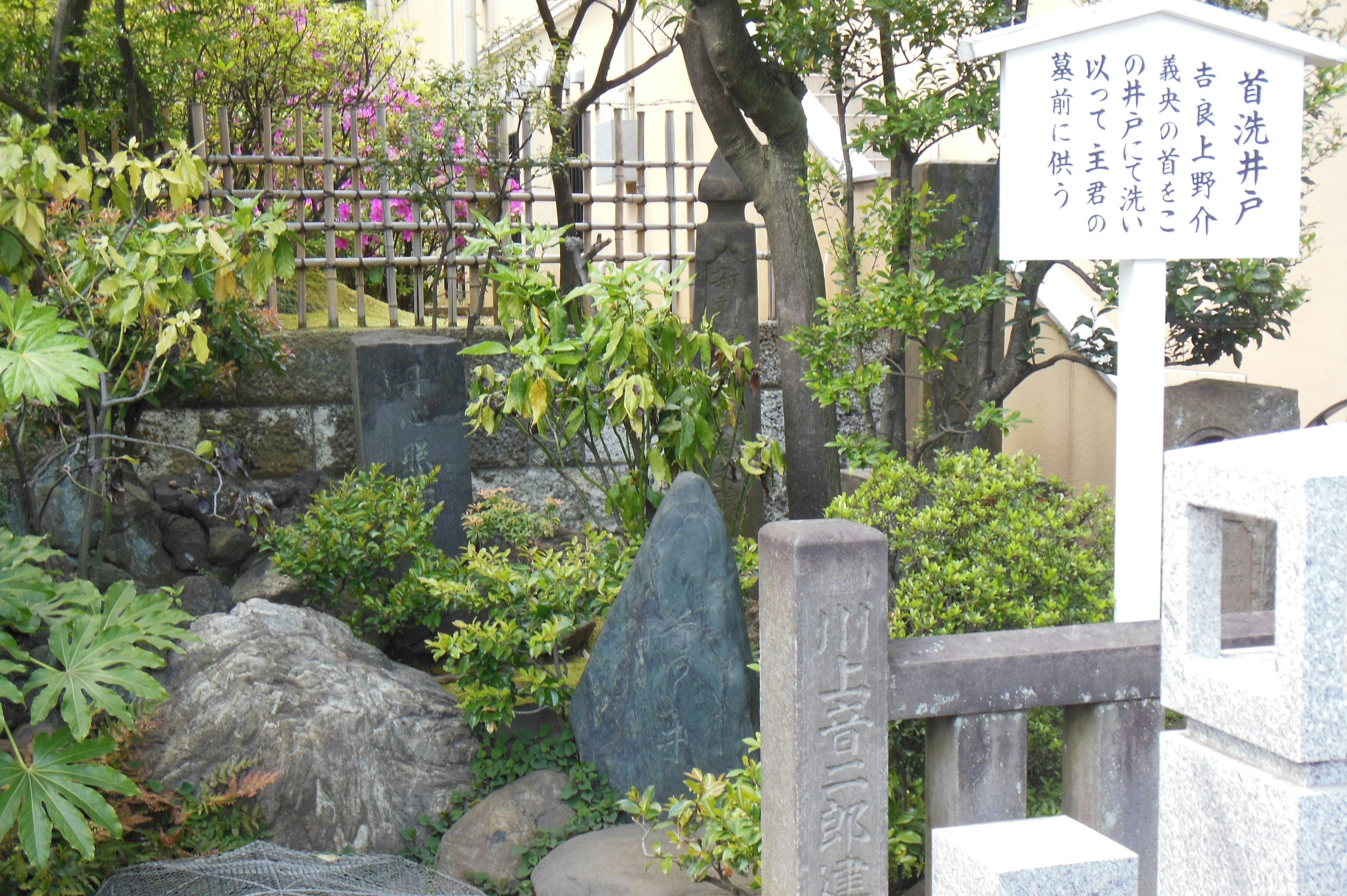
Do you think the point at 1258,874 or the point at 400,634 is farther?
the point at 400,634

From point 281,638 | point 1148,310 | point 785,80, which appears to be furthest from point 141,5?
point 1148,310

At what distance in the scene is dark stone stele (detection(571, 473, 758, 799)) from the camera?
3.77 m

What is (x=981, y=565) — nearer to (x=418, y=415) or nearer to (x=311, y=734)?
(x=311, y=734)

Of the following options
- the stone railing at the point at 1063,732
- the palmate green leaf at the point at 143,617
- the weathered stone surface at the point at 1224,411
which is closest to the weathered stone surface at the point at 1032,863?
the stone railing at the point at 1063,732

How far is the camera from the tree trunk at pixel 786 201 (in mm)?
4906

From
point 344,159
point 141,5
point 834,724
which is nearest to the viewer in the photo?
point 834,724

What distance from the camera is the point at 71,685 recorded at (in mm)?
3047

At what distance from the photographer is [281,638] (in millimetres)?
4105

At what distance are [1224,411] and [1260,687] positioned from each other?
10.7 feet

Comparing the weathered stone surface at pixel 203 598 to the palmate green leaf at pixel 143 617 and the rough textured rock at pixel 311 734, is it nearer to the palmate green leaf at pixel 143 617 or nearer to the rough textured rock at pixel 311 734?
the rough textured rock at pixel 311 734

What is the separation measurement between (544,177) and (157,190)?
7.97 metres

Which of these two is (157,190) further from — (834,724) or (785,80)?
(834,724)

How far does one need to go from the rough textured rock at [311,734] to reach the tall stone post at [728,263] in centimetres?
224

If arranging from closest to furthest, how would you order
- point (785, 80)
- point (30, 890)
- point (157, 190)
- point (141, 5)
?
1. point (30, 890)
2. point (157, 190)
3. point (785, 80)
4. point (141, 5)
